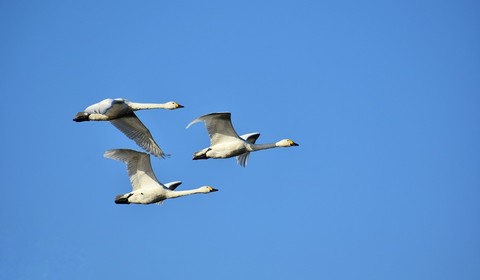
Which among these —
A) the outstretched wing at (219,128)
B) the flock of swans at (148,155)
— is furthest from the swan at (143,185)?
the outstretched wing at (219,128)

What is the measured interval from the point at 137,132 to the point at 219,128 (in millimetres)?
4461

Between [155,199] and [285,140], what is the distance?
627cm

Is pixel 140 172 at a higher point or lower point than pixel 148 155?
lower

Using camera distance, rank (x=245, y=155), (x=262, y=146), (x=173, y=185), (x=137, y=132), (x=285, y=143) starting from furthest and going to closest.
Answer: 1. (x=245, y=155)
2. (x=137, y=132)
3. (x=285, y=143)
4. (x=173, y=185)
5. (x=262, y=146)

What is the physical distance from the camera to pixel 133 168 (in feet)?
191

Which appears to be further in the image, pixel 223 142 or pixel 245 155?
pixel 245 155

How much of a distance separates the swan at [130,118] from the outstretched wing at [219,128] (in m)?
3.13

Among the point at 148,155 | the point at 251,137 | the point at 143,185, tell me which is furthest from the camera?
the point at 251,137

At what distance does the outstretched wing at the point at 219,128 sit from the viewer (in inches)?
2251

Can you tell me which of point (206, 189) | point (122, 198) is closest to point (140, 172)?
point (122, 198)

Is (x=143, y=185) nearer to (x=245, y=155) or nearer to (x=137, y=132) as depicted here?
(x=137, y=132)

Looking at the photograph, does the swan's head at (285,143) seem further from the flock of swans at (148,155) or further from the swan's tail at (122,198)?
the swan's tail at (122,198)

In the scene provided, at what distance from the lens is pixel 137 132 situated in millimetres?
60594

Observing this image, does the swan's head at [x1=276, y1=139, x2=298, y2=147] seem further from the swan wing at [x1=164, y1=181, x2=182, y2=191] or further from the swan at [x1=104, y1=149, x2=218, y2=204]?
the swan at [x1=104, y1=149, x2=218, y2=204]
